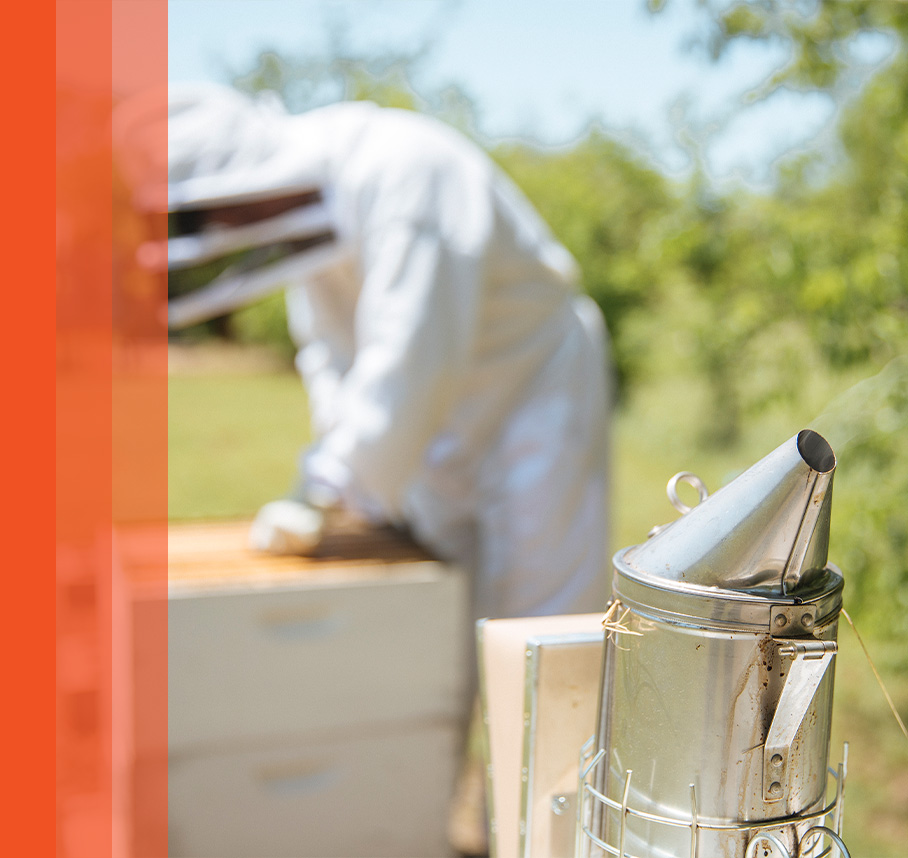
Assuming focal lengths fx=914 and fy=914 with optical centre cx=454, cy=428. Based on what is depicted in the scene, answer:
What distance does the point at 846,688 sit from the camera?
2.78 m

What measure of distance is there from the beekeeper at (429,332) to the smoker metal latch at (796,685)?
3.96 feet

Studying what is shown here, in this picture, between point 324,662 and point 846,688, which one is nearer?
point 324,662

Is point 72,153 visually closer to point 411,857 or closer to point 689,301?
point 411,857

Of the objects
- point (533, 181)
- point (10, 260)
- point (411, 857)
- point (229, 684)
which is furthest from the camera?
point (533, 181)

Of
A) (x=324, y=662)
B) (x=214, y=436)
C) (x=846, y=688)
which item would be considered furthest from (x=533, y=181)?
(x=324, y=662)

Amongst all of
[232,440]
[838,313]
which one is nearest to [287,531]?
[838,313]

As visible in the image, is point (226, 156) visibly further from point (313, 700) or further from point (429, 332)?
point (313, 700)

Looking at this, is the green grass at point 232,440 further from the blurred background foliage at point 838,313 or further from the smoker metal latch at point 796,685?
the smoker metal latch at point 796,685

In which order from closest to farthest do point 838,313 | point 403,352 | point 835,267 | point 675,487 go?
point 675,487 < point 403,352 < point 838,313 < point 835,267

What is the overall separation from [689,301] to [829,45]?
3.84m

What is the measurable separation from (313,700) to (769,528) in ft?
4.37

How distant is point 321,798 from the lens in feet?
5.61

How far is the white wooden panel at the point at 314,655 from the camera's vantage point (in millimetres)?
1594

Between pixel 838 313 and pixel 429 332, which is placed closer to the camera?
pixel 429 332
